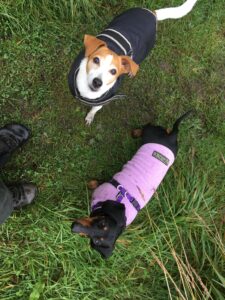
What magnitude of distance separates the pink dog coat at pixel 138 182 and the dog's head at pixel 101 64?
31.3 inches

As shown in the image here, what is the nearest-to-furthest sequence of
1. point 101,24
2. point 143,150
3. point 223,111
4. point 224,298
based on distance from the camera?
point 224,298
point 143,150
point 101,24
point 223,111

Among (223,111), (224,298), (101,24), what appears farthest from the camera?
(223,111)

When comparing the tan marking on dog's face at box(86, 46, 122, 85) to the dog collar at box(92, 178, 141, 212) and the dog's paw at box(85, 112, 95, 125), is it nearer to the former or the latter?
the dog's paw at box(85, 112, 95, 125)

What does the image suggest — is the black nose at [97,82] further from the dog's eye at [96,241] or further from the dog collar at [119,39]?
the dog's eye at [96,241]

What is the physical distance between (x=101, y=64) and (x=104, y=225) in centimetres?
120

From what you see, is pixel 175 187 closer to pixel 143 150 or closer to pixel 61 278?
pixel 143 150

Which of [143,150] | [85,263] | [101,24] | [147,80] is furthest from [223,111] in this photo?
[85,263]

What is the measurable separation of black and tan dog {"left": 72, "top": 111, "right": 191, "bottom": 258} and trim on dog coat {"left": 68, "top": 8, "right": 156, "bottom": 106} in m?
0.61

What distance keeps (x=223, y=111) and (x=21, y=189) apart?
7.35ft

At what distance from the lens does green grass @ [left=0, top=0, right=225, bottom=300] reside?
351cm

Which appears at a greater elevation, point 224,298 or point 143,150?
point 143,150

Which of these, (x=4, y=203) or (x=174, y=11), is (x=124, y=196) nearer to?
(x=4, y=203)

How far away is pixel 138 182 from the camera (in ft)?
11.2

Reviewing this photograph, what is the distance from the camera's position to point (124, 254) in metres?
3.64
